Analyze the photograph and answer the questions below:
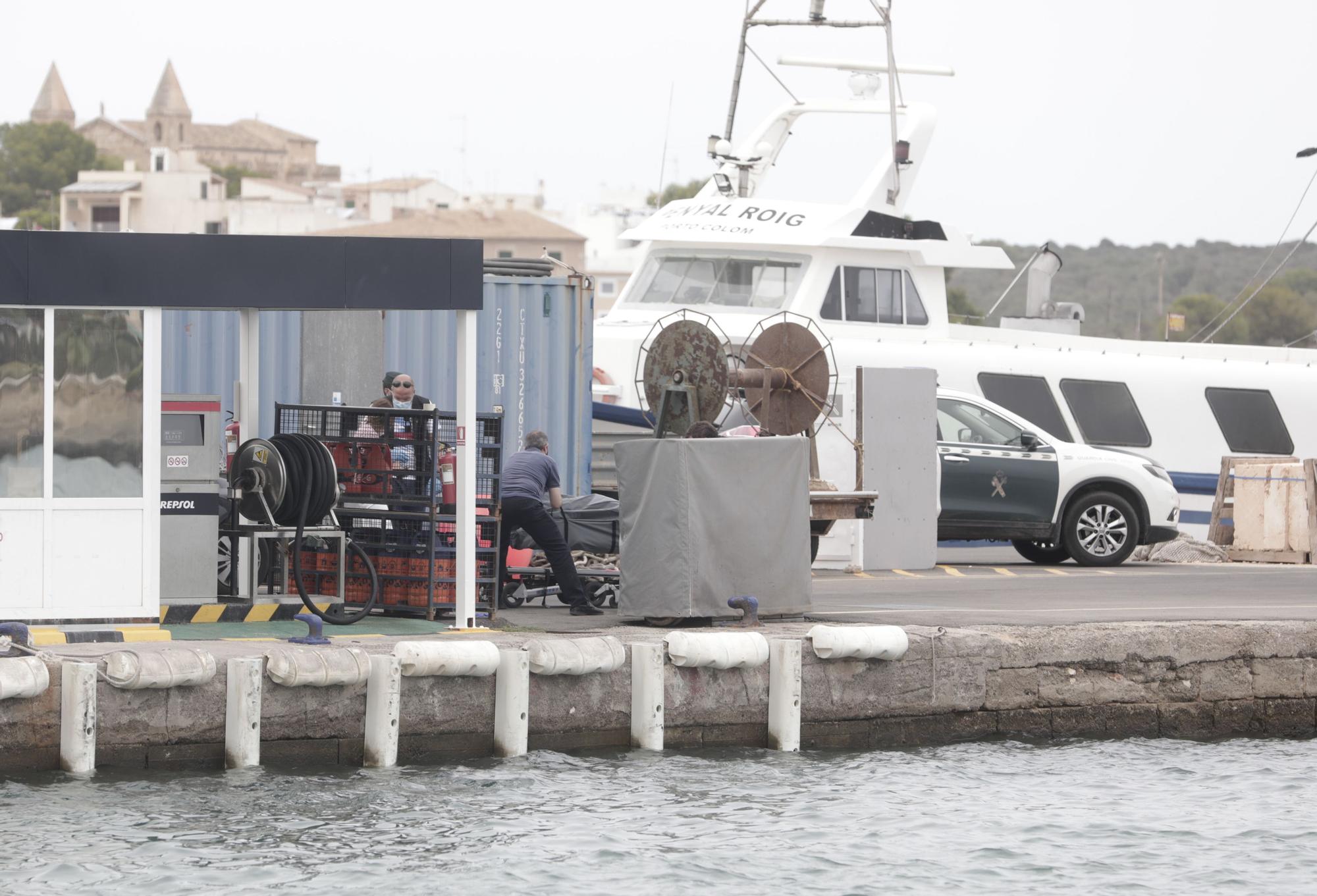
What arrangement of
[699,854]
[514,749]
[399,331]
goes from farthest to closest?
[399,331] → [514,749] → [699,854]

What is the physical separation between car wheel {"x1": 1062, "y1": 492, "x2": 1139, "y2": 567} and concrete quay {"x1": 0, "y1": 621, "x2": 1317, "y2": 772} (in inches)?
239

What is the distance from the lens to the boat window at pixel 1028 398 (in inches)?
937

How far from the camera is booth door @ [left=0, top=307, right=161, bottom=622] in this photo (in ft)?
43.5

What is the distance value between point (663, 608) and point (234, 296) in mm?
3705

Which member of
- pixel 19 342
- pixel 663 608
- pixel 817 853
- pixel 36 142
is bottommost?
pixel 817 853

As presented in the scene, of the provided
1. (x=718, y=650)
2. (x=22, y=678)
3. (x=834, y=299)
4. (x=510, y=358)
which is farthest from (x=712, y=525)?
(x=834, y=299)

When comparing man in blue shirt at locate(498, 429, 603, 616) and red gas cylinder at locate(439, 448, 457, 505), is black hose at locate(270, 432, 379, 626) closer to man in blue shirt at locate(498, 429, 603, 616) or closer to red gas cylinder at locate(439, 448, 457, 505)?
red gas cylinder at locate(439, 448, 457, 505)

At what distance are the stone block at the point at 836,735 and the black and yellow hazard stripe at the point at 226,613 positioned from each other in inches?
143

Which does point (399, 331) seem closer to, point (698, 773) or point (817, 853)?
point (698, 773)

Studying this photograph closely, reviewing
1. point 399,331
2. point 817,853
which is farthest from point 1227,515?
point 817,853

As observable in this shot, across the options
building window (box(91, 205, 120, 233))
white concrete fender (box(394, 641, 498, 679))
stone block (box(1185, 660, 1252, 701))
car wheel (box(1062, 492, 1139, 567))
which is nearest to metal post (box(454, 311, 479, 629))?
white concrete fender (box(394, 641, 498, 679))

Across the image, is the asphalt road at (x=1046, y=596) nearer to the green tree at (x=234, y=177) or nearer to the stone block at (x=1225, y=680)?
the stone block at (x=1225, y=680)

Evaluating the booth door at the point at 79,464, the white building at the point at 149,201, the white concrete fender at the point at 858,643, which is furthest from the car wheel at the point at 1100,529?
the white building at the point at 149,201

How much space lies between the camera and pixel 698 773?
12859 millimetres
